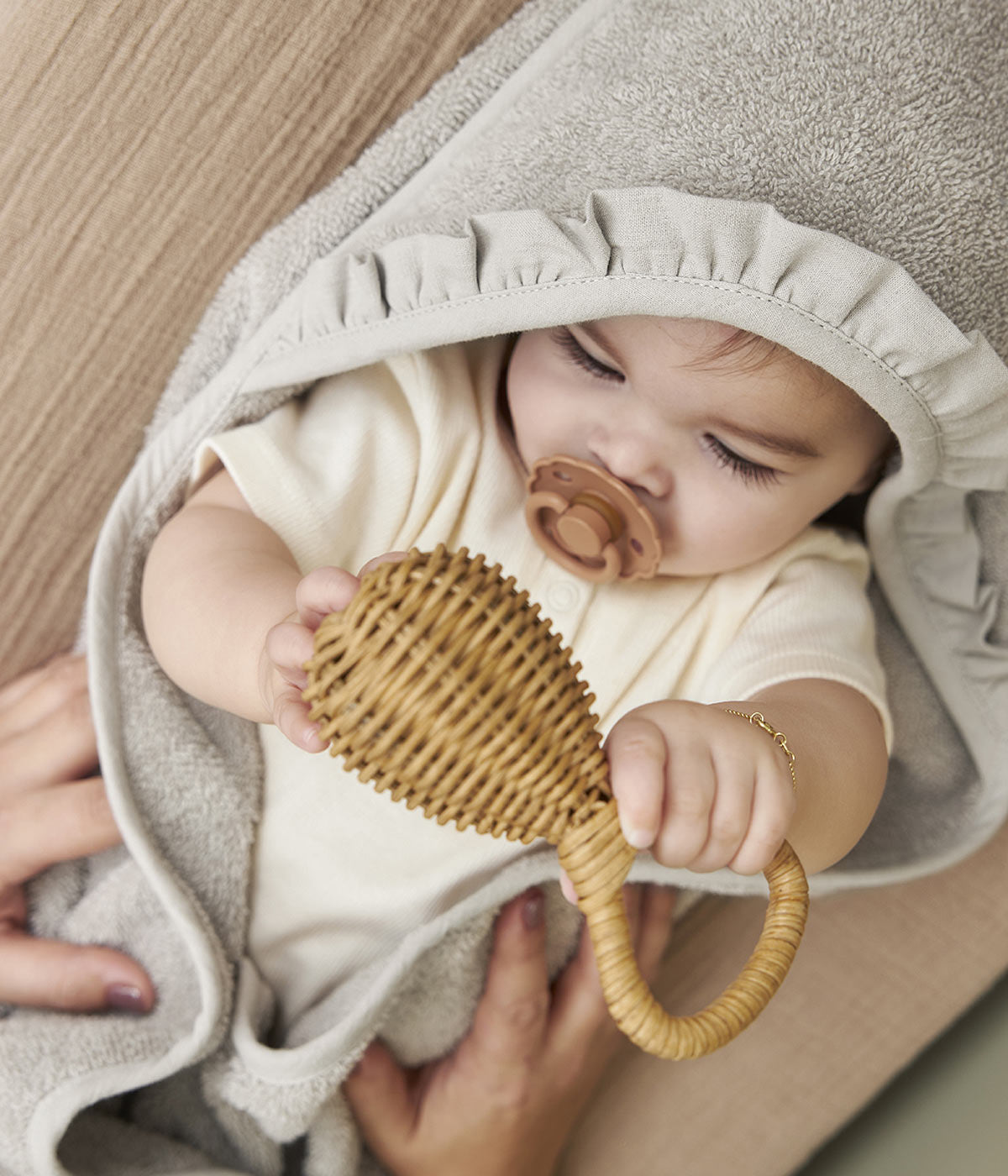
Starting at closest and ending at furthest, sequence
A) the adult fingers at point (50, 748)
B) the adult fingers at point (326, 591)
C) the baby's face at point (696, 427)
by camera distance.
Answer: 1. the adult fingers at point (326, 591)
2. the baby's face at point (696, 427)
3. the adult fingers at point (50, 748)

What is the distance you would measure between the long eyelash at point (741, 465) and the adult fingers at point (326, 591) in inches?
14.9

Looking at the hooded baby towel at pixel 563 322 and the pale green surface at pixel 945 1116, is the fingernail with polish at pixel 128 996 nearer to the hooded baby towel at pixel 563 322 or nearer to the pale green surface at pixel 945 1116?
the hooded baby towel at pixel 563 322

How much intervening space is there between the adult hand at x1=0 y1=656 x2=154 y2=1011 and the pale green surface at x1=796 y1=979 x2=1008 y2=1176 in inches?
32.6

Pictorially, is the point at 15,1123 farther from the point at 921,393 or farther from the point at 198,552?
the point at 921,393

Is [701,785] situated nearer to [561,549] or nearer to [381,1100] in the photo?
[561,549]

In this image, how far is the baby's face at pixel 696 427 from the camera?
73 centimetres

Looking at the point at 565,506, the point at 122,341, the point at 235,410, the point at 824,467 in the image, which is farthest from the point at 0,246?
the point at 824,467

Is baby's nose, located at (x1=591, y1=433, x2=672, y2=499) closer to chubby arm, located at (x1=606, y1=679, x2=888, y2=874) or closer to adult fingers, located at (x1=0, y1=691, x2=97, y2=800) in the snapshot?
chubby arm, located at (x1=606, y1=679, x2=888, y2=874)

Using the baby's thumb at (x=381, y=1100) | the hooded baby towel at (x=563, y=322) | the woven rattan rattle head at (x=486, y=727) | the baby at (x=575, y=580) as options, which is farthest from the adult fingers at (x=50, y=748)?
the woven rattan rattle head at (x=486, y=727)

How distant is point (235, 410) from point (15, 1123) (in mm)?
651

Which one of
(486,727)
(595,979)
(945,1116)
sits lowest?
(595,979)

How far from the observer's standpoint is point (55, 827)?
93cm

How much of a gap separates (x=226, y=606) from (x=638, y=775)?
37cm

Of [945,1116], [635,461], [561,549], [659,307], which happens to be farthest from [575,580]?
[945,1116]
